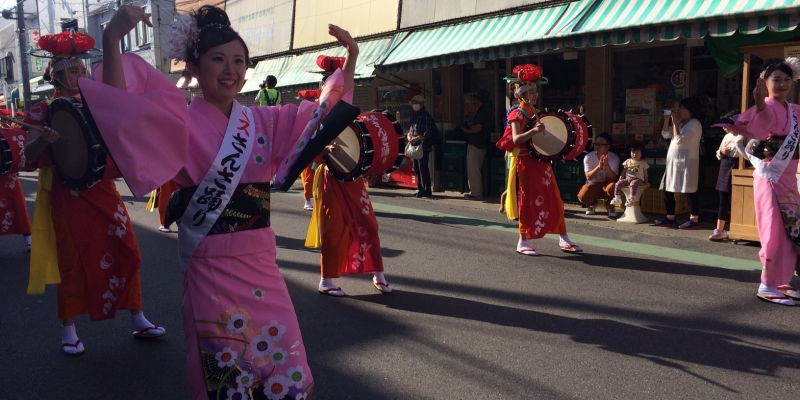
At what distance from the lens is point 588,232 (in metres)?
8.29

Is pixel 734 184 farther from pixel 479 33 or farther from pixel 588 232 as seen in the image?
pixel 479 33

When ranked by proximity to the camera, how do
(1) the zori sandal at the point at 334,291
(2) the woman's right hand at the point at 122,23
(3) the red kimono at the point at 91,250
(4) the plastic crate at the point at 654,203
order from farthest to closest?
(4) the plastic crate at the point at 654,203, (1) the zori sandal at the point at 334,291, (3) the red kimono at the point at 91,250, (2) the woman's right hand at the point at 122,23

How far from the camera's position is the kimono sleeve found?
2227 mm

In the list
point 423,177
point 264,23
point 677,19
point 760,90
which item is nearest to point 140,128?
point 760,90

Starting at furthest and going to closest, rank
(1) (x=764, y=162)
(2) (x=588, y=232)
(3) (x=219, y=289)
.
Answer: (2) (x=588, y=232)
(1) (x=764, y=162)
(3) (x=219, y=289)

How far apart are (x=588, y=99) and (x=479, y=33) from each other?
201cm

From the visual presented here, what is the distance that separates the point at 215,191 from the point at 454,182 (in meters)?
10.1

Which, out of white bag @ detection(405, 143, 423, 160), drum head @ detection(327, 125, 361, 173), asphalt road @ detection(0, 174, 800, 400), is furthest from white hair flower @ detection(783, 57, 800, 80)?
white bag @ detection(405, 143, 423, 160)

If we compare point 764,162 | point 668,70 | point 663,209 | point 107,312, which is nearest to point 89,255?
point 107,312

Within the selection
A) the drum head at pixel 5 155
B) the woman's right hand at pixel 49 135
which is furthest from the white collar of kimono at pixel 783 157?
the drum head at pixel 5 155

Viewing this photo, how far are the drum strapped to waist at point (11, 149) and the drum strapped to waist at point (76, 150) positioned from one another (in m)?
3.29

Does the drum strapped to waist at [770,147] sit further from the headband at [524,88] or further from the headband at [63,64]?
the headband at [63,64]

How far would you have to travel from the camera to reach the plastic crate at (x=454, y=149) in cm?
1210

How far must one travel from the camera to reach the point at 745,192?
7199 millimetres
